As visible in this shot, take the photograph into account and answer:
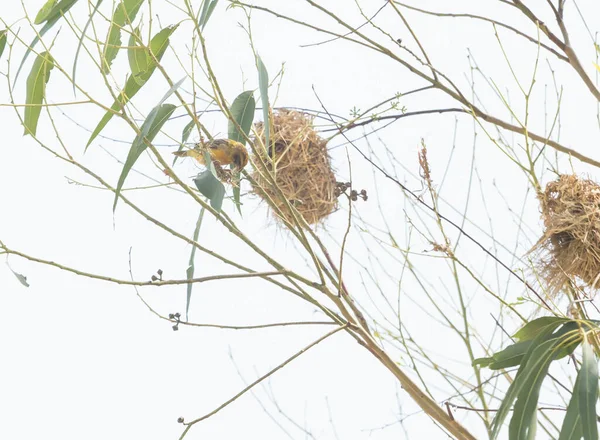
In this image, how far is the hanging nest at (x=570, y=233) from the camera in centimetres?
204

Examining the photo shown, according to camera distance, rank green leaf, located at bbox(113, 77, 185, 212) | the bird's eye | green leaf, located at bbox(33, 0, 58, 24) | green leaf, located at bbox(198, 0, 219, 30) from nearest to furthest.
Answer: green leaf, located at bbox(113, 77, 185, 212), green leaf, located at bbox(198, 0, 219, 30), green leaf, located at bbox(33, 0, 58, 24), the bird's eye

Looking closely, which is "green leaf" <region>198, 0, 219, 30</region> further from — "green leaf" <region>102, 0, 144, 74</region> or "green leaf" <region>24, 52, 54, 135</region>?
"green leaf" <region>24, 52, 54, 135</region>

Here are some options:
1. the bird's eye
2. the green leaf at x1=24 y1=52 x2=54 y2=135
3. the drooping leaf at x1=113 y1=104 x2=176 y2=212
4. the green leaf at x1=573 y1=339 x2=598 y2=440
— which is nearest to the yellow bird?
the bird's eye

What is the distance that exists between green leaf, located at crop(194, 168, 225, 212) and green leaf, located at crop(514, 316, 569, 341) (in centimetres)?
74

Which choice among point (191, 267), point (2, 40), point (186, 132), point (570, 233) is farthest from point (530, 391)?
point (2, 40)

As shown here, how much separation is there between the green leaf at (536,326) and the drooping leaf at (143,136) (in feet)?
2.78

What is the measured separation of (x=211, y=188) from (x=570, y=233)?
1.05 metres

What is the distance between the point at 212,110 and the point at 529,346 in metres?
0.92

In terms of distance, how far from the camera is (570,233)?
6.83 ft

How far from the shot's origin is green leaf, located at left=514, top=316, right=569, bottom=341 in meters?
1.72

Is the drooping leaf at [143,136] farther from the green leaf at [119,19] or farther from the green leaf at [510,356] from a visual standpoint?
the green leaf at [510,356]

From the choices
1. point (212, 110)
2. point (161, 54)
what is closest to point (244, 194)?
point (212, 110)

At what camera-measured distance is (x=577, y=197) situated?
209 cm

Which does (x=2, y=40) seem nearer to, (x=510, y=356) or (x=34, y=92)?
(x=34, y=92)
